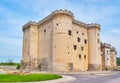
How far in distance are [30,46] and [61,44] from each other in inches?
489

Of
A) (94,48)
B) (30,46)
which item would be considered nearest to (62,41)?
(30,46)

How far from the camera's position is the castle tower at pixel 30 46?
184ft

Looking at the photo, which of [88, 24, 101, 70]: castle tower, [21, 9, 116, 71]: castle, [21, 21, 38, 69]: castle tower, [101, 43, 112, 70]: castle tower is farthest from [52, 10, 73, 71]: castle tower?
[101, 43, 112, 70]: castle tower

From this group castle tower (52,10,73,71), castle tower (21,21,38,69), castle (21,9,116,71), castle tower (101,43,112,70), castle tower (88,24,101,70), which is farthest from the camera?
castle tower (101,43,112,70)

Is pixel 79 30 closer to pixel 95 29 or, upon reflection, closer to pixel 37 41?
pixel 95 29

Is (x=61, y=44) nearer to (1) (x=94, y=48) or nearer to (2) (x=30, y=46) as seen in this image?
(2) (x=30, y=46)

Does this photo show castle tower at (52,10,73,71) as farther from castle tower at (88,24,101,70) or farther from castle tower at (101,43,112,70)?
castle tower at (101,43,112,70)

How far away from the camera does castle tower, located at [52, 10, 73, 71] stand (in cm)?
4662

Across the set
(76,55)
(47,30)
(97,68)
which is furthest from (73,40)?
(97,68)

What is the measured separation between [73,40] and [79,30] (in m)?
5.13

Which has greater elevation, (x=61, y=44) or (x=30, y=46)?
(x=30, y=46)

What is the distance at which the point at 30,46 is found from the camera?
2206 inches

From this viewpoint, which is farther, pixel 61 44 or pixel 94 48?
pixel 94 48

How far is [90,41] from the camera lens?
6106 cm
